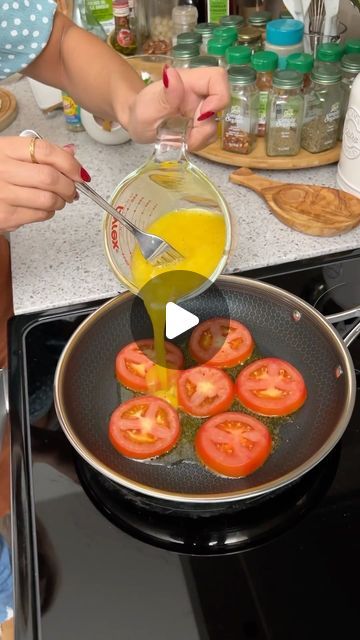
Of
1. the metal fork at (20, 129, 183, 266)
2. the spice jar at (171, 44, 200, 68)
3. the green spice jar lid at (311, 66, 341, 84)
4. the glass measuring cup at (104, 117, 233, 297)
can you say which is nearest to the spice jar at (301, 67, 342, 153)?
the green spice jar lid at (311, 66, 341, 84)

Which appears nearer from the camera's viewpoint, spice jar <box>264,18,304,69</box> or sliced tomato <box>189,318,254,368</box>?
sliced tomato <box>189,318,254,368</box>

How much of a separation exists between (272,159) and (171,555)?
2.24 ft

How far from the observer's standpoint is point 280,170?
3.48ft

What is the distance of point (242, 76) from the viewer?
980mm

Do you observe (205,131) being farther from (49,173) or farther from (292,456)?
(292,456)

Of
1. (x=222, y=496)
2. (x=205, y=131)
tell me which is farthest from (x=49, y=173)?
(x=222, y=496)

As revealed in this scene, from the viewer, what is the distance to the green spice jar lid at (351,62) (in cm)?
97

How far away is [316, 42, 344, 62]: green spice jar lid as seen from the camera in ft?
3.25

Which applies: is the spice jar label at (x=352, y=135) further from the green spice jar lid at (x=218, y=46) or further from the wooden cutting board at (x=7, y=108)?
the wooden cutting board at (x=7, y=108)

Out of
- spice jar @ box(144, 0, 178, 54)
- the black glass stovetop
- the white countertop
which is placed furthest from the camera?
spice jar @ box(144, 0, 178, 54)

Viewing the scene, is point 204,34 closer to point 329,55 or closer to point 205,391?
point 329,55

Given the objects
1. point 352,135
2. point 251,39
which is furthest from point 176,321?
point 251,39

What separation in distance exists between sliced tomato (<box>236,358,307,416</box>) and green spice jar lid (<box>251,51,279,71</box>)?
1.73 feet

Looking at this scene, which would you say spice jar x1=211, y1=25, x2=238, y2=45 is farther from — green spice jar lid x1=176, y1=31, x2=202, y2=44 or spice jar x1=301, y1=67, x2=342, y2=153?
spice jar x1=301, y1=67, x2=342, y2=153
